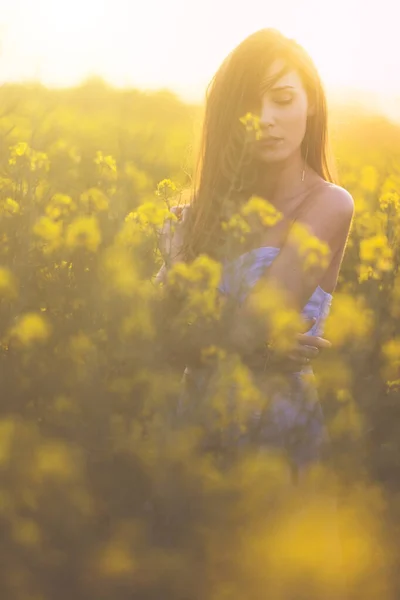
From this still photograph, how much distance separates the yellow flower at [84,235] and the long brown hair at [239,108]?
0.95 ft

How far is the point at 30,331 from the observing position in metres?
1.52

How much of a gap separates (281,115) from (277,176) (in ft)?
0.71

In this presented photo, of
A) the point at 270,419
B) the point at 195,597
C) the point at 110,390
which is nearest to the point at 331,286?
the point at 270,419

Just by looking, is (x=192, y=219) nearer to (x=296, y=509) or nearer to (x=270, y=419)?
(x=270, y=419)

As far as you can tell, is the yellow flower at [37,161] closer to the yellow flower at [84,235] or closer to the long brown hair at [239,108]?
the yellow flower at [84,235]

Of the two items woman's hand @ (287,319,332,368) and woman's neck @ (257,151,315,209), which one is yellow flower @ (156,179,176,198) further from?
woman's hand @ (287,319,332,368)

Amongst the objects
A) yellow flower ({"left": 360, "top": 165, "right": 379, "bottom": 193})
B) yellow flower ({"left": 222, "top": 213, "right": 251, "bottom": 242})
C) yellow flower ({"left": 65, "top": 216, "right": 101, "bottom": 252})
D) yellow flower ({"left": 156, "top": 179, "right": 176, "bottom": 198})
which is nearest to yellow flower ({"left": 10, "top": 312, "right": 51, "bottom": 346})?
yellow flower ({"left": 65, "top": 216, "right": 101, "bottom": 252})

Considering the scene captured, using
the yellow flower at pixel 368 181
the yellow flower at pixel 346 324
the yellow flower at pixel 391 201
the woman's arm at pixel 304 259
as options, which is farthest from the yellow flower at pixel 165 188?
the yellow flower at pixel 368 181

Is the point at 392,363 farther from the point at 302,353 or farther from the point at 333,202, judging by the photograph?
the point at 333,202

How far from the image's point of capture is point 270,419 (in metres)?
1.50

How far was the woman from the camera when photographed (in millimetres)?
1900

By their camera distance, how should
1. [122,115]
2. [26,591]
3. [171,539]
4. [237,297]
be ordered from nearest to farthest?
[26,591], [171,539], [237,297], [122,115]

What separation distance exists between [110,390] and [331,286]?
1050 mm

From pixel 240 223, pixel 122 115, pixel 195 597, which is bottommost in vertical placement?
pixel 195 597
